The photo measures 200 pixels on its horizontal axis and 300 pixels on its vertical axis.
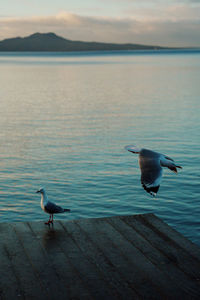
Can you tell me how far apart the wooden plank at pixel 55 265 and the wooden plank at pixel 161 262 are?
1525 mm

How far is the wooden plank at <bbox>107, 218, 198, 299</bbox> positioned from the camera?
8.35 m

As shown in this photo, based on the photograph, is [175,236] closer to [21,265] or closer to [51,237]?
[51,237]

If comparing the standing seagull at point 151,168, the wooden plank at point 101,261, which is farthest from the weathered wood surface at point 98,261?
the standing seagull at point 151,168

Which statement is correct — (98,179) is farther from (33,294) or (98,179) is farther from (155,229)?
(33,294)

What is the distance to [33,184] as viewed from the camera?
2066 cm

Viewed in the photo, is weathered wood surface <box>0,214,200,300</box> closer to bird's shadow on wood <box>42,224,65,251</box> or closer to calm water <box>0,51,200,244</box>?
bird's shadow on wood <box>42,224,65,251</box>

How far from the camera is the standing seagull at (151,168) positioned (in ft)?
21.3

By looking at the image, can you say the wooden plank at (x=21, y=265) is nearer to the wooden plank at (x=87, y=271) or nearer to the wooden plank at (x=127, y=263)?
the wooden plank at (x=87, y=271)

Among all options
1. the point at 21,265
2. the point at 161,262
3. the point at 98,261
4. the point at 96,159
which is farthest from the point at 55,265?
the point at 96,159

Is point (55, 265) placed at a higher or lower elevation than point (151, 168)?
lower

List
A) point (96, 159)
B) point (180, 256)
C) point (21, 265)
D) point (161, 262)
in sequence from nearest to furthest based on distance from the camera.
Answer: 1. point (21, 265)
2. point (161, 262)
3. point (180, 256)
4. point (96, 159)

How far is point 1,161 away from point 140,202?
9633 mm

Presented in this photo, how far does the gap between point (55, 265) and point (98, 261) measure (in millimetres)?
907

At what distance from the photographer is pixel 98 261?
942 centimetres
